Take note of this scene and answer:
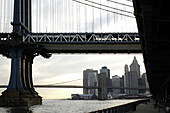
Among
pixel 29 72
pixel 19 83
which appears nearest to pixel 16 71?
pixel 19 83

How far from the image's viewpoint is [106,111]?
66.9 ft

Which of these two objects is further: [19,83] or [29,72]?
[29,72]

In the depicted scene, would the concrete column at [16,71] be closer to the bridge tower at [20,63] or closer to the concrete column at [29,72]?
the bridge tower at [20,63]

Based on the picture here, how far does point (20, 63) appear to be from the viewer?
84.1 meters

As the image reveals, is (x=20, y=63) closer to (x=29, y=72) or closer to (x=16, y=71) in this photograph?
(x=16, y=71)

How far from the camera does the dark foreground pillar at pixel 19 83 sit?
74.4 m

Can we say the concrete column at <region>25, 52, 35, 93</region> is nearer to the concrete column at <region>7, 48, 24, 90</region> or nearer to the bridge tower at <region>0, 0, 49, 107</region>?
the bridge tower at <region>0, 0, 49, 107</region>

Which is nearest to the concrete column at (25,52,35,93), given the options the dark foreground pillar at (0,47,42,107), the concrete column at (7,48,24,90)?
the dark foreground pillar at (0,47,42,107)

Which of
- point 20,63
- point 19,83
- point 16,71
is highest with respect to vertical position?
→ point 20,63

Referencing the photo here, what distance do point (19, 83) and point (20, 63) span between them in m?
7.42

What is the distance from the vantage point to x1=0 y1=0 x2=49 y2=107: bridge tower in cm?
7575

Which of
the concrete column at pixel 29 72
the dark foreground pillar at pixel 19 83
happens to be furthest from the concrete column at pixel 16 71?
the concrete column at pixel 29 72

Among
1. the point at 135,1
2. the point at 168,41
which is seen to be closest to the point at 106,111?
the point at 168,41

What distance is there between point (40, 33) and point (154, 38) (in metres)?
85.8
